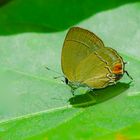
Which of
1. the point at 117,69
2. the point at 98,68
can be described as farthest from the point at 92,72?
the point at 117,69

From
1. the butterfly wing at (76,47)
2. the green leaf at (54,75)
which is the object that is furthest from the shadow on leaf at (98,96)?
the butterfly wing at (76,47)

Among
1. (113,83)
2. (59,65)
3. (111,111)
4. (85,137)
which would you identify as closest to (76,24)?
(59,65)

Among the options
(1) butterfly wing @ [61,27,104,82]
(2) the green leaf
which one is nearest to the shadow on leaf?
(2) the green leaf

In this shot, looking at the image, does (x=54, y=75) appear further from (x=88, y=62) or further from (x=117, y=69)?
(x=117, y=69)

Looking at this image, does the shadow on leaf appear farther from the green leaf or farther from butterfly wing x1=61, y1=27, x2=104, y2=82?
butterfly wing x1=61, y1=27, x2=104, y2=82

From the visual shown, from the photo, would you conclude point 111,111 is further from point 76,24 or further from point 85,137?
point 76,24
